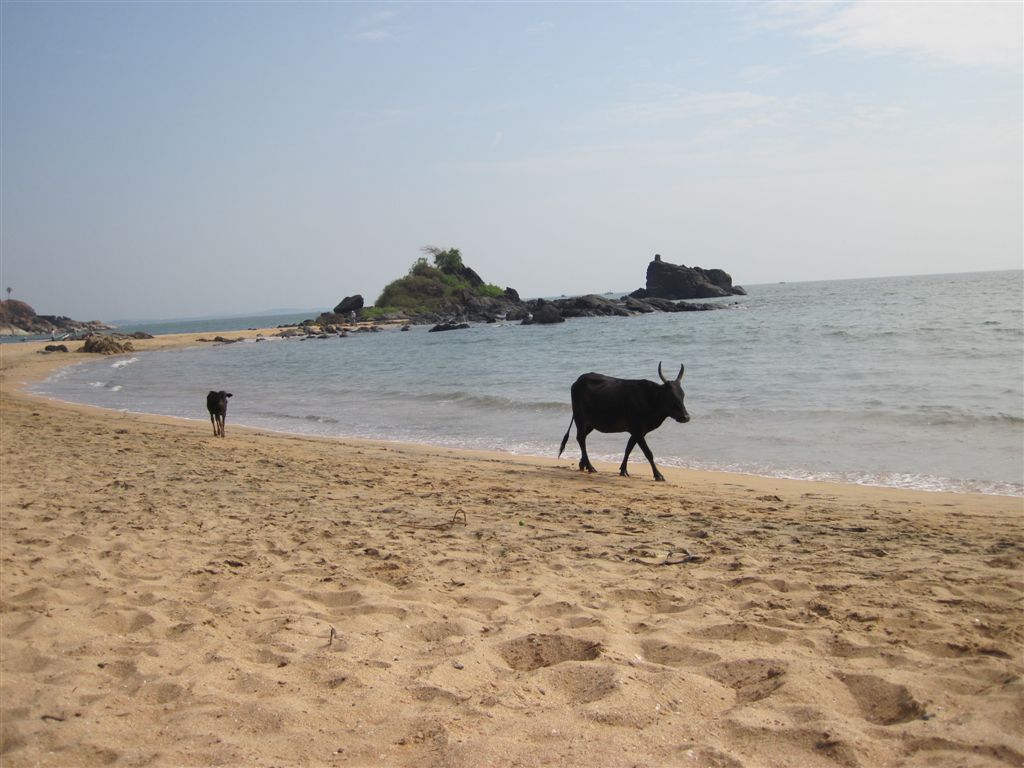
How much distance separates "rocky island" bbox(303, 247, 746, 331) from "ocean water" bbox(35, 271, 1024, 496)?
94.5 ft

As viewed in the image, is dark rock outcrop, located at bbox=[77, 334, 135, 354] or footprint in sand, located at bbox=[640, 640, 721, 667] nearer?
footprint in sand, located at bbox=[640, 640, 721, 667]

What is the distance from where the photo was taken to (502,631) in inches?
169

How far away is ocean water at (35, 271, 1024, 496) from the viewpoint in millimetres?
11703

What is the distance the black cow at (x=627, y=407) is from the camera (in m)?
10.5

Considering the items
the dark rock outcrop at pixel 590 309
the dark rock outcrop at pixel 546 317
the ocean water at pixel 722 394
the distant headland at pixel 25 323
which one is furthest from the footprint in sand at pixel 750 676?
the distant headland at pixel 25 323

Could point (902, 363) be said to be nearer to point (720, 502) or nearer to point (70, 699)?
point (720, 502)

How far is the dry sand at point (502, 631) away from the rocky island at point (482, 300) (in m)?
54.2

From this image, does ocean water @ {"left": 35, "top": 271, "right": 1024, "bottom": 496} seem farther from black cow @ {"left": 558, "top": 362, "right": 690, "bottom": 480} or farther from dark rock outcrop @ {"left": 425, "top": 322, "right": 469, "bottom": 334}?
dark rock outcrop @ {"left": 425, "top": 322, "right": 469, "bottom": 334}

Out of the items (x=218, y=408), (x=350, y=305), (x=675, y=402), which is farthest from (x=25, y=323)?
(x=675, y=402)

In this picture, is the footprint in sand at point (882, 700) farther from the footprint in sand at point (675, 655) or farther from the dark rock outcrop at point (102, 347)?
the dark rock outcrop at point (102, 347)

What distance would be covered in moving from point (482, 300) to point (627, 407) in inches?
2709

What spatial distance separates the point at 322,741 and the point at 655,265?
97.4 meters

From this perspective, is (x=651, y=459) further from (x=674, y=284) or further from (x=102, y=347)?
(x=674, y=284)

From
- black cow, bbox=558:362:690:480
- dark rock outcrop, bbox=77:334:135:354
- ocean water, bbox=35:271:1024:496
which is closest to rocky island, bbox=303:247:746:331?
dark rock outcrop, bbox=77:334:135:354
